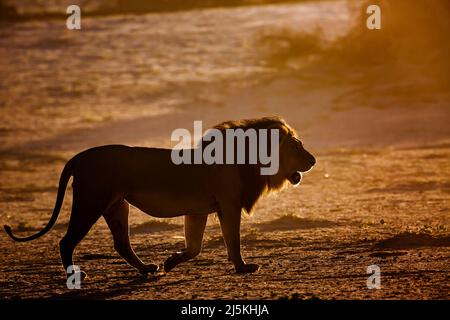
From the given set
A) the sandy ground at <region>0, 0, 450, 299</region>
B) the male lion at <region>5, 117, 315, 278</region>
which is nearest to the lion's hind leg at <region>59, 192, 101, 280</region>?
the male lion at <region>5, 117, 315, 278</region>

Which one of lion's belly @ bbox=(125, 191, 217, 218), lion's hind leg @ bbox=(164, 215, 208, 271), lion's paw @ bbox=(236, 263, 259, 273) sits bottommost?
lion's paw @ bbox=(236, 263, 259, 273)

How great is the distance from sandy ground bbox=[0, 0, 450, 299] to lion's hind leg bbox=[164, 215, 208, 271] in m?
0.18

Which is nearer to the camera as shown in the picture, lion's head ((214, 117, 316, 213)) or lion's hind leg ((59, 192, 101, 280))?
lion's hind leg ((59, 192, 101, 280))

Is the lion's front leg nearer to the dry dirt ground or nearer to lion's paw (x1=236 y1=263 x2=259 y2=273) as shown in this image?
lion's paw (x1=236 y1=263 x2=259 y2=273)

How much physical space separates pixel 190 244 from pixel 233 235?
371 mm

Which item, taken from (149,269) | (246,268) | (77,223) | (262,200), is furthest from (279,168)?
(262,200)

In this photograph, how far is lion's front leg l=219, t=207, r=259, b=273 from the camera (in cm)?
955

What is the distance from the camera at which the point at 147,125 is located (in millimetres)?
25469

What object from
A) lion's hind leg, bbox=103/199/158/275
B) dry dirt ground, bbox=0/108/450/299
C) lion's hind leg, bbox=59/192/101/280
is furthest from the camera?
lion's hind leg, bbox=103/199/158/275

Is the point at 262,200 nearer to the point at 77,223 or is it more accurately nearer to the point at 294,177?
the point at 294,177

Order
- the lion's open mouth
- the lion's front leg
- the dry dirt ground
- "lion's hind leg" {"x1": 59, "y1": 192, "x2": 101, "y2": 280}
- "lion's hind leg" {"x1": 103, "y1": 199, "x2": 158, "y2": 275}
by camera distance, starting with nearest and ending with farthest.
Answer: the dry dirt ground < "lion's hind leg" {"x1": 59, "y1": 192, "x2": 101, "y2": 280} < the lion's front leg < "lion's hind leg" {"x1": 103, "y1": 199, "x2": 158, "y2": 275} < the lion's open mouth
